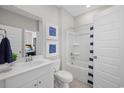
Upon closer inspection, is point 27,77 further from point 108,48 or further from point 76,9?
point 76,9

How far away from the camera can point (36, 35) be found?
2107mm

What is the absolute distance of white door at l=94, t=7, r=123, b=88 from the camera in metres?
1.63

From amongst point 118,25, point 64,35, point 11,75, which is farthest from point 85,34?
point 11,75

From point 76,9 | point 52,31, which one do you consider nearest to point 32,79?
point 52,31

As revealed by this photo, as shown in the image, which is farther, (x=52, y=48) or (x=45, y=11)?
(x=52, y=48)

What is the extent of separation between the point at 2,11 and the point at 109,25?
80.4 inches

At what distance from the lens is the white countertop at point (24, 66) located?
102 cm

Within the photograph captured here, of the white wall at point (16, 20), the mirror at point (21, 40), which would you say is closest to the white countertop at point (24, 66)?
the mirror at point (21, 40)

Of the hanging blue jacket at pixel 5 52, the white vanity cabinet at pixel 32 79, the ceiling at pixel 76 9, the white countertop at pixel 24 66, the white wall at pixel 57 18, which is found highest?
the ceiling at pixel 76 9

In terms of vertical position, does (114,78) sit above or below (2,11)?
below

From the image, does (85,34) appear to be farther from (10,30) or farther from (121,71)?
(10,30)

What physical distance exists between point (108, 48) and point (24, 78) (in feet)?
5.53

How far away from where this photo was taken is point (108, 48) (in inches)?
71.7

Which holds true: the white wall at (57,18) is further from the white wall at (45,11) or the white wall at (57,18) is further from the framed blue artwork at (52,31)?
the framed blue artwork at (52,31)
